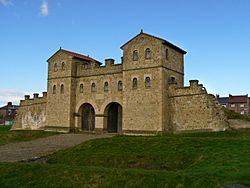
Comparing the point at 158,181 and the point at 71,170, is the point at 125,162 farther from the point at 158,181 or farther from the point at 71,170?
the point at 158,181

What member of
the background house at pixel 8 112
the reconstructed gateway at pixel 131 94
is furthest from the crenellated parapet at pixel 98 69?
the background house at pixel 8 112

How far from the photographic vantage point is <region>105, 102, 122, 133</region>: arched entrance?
3519 centimetres

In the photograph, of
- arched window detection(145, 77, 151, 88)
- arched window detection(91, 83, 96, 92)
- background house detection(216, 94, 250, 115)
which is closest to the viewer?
arched window detection(145, 77, 151, 88)

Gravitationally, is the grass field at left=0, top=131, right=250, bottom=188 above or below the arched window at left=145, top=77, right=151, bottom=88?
below

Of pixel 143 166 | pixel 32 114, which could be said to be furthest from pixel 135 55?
pixel 32 114

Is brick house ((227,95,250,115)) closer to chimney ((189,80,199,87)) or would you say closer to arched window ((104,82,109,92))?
arched window ((104,82,109,92))

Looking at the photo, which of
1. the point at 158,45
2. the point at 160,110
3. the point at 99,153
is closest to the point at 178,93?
the point at 160,110

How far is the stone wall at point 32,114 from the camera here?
1668 inches

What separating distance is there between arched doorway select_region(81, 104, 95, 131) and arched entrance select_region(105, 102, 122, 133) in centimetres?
254

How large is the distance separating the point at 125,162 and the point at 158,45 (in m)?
14.4

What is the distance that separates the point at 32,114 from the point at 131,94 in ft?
61.6

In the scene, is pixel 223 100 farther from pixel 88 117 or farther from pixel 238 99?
pixel 88 117

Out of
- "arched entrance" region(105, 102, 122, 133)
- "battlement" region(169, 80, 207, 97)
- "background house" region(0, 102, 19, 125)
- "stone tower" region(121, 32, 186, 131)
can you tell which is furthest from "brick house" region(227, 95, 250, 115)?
"background house" region(0, 102, 19, 125)

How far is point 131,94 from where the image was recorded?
31.8 meters
